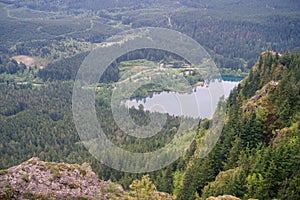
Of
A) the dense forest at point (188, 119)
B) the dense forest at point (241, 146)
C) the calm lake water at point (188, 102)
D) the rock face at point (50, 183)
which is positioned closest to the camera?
the rock face at point (50, 183)

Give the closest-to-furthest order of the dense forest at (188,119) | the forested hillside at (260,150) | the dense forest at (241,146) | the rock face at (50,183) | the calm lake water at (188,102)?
the rock face at (50,183) → the forested hillside at (260,150) → the dense forest at (241,146) → the dense forest at (188,119) → the calm lake water at (188,102)

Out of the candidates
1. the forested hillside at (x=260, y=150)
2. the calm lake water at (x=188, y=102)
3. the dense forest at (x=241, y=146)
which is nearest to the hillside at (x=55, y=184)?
the forested hillside at (x=260, y=150)

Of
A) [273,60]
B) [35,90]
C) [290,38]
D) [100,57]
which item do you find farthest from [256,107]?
[290,38]

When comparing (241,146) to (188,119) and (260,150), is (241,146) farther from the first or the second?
(188,119)

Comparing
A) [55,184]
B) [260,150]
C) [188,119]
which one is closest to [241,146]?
[260,150]

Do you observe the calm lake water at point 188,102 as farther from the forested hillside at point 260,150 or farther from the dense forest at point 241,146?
the forested hillside at point 260,150

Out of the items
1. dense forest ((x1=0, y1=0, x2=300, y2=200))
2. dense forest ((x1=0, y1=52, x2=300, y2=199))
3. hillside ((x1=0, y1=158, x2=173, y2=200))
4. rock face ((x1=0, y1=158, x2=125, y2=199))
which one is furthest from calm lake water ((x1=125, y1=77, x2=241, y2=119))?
rock face ((x1=0, y1=158, x2=125, y2=199))
